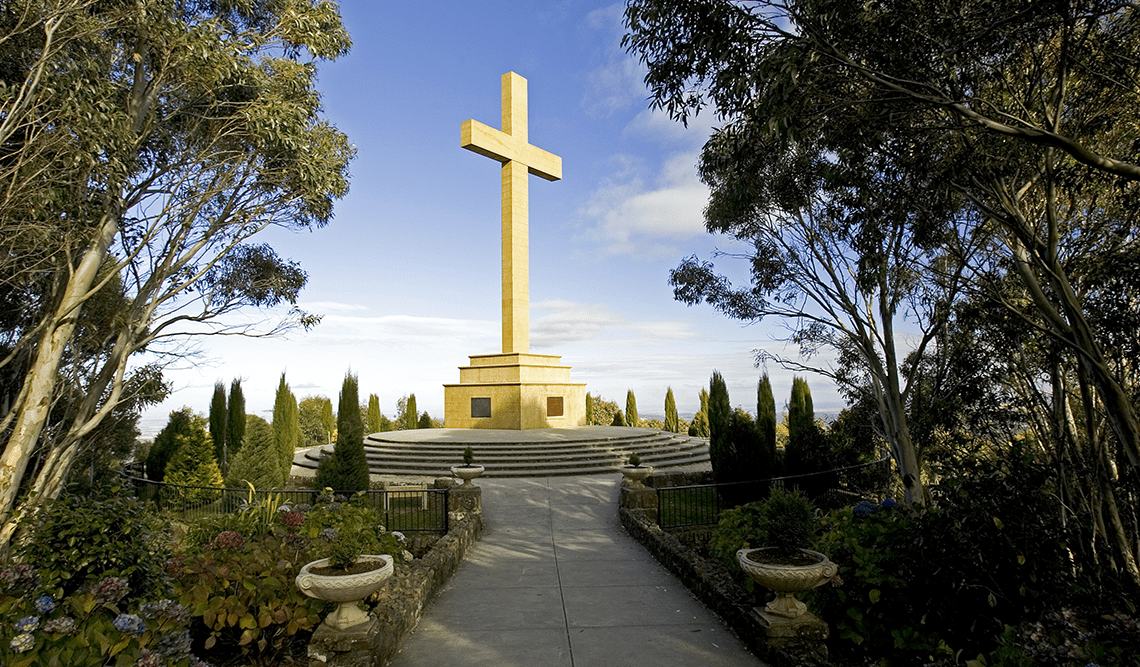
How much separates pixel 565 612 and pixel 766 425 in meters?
→ 10.3

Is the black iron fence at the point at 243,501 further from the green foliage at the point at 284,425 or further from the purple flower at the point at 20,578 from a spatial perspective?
the purple flower at the point at 20,578

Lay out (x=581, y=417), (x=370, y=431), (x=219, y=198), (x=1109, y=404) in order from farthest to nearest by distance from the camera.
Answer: (x=370, y=431), (x=581, y=417), (x=219, y=198), (x=1109, y=404)

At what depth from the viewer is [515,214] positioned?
23.9m

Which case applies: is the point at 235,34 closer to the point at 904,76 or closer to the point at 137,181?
the point at 137,181

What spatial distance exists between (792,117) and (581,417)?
22.6 metres

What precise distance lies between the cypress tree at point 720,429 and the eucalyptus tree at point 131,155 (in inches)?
437

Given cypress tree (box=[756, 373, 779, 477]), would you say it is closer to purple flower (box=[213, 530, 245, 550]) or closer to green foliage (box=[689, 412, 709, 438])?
green foliage (box=[689, 412, 709, 438])

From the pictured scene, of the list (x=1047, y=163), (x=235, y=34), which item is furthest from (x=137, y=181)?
(x=1047, y=163)

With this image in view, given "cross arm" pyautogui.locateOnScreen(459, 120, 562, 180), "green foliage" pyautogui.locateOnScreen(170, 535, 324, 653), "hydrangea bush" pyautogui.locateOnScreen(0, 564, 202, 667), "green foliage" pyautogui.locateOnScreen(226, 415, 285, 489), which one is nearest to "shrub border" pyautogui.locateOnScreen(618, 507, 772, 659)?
"green foliage" pyautogui.locateOnScreen(170, 535, 324, 653)

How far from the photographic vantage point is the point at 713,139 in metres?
12.3

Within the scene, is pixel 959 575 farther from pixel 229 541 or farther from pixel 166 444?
pixel 166 444

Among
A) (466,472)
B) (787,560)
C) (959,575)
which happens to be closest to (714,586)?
(787,560)

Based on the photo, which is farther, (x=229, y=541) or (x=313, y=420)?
(x=313, y=420)

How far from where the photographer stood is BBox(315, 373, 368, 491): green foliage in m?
12.3
